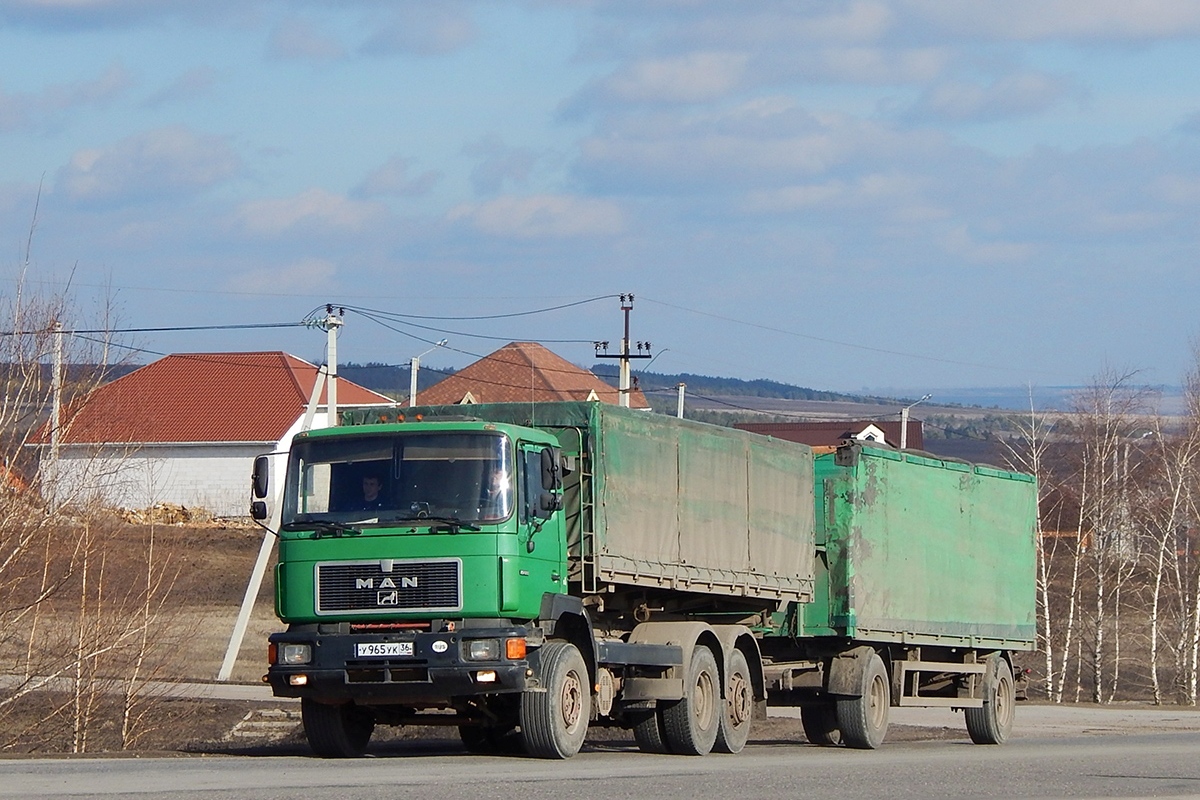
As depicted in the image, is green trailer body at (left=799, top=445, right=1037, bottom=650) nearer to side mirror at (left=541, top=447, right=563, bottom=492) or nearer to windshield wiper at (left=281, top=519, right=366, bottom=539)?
side mirror at (left=541, top=447, right=563, bottom=492)

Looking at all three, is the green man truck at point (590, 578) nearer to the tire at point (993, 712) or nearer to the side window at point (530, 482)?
the side window at point (530, 482)

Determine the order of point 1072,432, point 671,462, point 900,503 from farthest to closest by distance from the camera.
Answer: point 1072,432
point 900,503
point 671,462

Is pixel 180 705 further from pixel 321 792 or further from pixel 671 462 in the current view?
pixel 321 792

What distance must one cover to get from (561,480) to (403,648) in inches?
83.0

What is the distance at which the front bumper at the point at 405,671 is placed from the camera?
14.1 metres

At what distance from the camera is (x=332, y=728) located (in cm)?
1555

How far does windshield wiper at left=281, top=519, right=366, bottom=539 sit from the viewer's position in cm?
1440

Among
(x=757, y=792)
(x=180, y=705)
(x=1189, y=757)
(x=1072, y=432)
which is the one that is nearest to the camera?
(x=757, y=792)

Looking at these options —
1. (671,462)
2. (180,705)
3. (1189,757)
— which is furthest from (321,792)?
(180,705)

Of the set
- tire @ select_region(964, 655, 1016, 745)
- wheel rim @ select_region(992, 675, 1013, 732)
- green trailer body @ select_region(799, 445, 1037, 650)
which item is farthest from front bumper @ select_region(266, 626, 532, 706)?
wheel rim @ select_region(992, 675, 1013, 732)

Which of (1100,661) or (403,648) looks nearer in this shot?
(403,648)

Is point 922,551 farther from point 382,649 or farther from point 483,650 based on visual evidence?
point 382,649

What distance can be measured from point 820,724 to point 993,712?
3.55 metres

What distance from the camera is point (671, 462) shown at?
1709 centimetres
